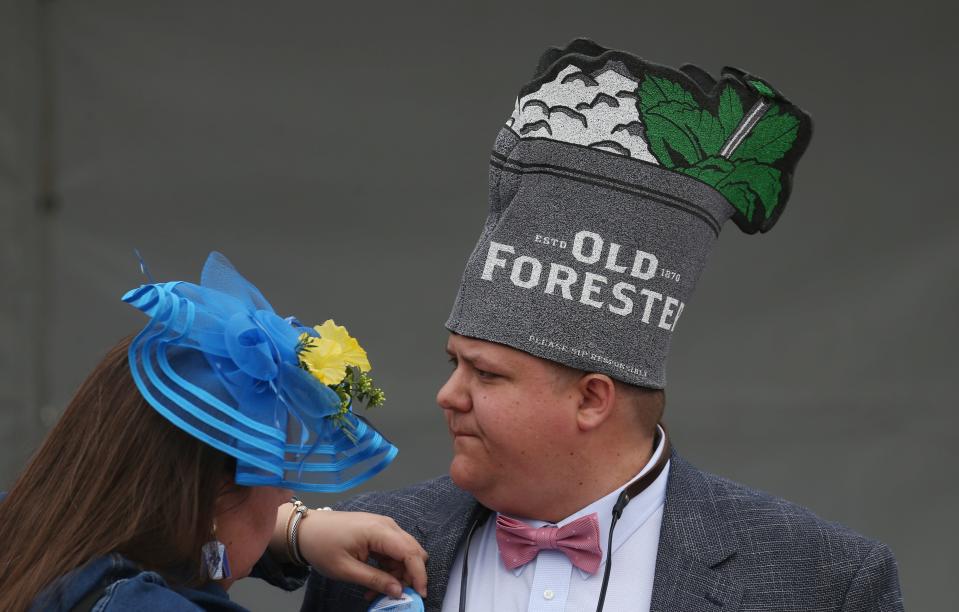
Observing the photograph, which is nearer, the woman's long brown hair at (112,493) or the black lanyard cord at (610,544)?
the woman's long brown hair at (112,493)

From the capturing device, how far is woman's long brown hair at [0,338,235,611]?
74.9 inches

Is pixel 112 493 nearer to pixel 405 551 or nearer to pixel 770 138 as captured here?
pixel 405 551

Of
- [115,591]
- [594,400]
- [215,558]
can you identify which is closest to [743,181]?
[594,400]

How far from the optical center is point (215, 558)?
204cm

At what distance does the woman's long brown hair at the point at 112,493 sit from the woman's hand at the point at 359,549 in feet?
1.37

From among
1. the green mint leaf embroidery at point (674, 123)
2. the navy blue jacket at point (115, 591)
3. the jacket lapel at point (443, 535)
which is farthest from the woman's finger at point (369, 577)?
the green mint leaf embroidery at point (674, 123)

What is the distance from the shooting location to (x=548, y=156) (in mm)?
2445

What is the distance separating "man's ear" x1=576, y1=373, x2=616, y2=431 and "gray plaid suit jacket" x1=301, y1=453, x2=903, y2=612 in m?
0.23

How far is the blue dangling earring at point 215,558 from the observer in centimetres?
203

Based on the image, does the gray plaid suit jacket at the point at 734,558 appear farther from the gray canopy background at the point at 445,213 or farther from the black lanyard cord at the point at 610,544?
the gray canopy background at the point at 445,213

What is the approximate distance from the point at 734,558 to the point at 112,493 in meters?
1.18

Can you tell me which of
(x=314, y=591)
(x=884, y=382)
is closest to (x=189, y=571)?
(x=314, y=591)

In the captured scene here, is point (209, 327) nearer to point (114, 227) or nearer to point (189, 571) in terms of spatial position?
point (189, 571)

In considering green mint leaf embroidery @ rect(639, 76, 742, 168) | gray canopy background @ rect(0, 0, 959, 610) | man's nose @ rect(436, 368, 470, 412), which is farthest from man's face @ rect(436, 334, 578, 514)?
gray canopy background @ rect(0, 0, 959, 610)
